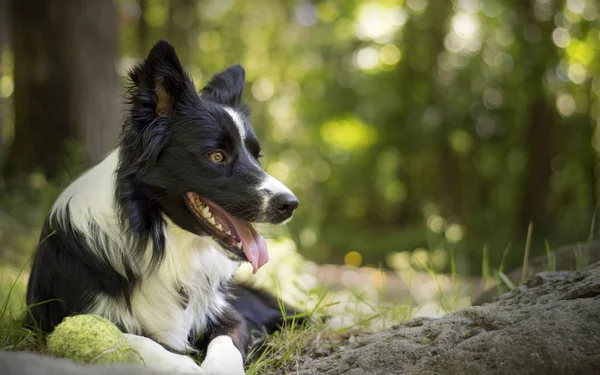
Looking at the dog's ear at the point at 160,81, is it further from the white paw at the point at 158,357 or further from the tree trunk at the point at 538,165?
the tree trunk at the point at 538,165

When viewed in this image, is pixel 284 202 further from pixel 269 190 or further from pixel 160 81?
pixel 160 81

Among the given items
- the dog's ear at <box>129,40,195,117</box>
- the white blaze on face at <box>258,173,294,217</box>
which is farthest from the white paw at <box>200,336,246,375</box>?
the dog's ear at <box>129,40,195,117</box>

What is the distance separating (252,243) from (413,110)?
9.20m

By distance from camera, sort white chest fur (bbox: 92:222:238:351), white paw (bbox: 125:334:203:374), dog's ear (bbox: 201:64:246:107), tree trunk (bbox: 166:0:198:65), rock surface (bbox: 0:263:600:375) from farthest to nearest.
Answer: tree trunk (bbox: 166:0:198:65), dog's ear (bbox: 201:64:246:107), white chest fur (bbox: 92:222:238:351), white paw (bbox: 125:334:203:374), rock surface (bbox: 0:263:600:375)

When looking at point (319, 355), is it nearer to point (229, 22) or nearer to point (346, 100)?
point (346, 100)

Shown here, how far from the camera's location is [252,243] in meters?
3.13

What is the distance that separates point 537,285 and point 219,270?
1722mm

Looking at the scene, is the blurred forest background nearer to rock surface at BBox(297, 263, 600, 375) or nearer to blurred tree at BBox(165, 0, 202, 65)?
blurred tree at BBox(165, 0, 202, 65)

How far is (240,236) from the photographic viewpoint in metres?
3.14

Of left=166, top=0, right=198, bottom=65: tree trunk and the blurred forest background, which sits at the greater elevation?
left=166, top=0, right=198, bottom=65: tree trunk

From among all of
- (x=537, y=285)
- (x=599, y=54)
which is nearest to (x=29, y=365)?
(x=537, y=285)

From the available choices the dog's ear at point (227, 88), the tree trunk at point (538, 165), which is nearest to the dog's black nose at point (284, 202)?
the dog's ear at point (227, 88)

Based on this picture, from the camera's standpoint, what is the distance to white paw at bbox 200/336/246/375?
2.67 meters

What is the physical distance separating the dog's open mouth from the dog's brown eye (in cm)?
22
